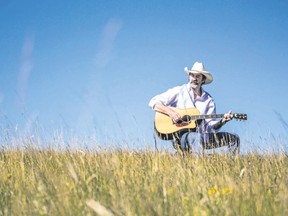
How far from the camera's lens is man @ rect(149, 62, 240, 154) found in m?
6.15

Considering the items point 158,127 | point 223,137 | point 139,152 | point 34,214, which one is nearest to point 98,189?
point 34,214

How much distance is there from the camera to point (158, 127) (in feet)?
21.5

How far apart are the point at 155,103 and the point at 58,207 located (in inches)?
175

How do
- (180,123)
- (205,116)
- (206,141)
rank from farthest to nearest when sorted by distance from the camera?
(180,123), (205,116), (206,141)

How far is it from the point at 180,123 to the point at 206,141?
1.99ft

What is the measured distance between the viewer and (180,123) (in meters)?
6.55

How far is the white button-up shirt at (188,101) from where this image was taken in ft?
21.2

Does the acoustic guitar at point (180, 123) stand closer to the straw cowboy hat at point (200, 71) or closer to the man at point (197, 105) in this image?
the man at point (197, 105)

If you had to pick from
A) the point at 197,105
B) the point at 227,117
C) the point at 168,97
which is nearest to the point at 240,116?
the point at 227,117

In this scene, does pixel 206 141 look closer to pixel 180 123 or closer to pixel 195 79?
pixel 180 123

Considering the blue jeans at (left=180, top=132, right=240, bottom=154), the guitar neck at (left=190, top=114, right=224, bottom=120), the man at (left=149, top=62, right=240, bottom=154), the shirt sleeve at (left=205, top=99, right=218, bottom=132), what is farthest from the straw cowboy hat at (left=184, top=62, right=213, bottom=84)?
the blue jeans at (left=180, top=132, right=240, bottom=154)

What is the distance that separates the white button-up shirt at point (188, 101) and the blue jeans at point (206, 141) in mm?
251

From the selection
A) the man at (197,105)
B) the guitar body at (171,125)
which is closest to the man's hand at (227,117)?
the man at (197,105)

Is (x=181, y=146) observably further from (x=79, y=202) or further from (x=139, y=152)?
(x=79, y=202)
